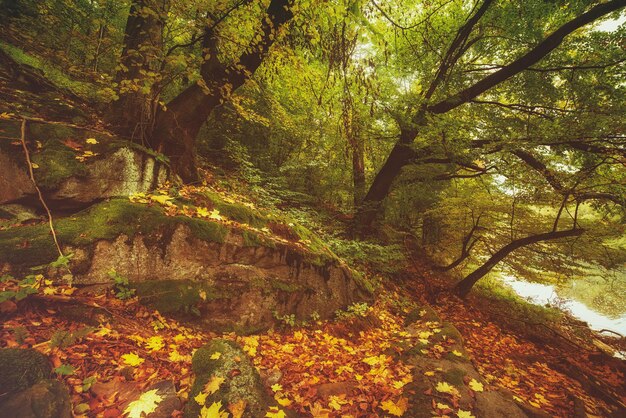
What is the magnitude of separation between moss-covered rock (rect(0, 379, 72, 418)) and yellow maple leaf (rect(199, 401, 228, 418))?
95 centimetres

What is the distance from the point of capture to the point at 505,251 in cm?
855

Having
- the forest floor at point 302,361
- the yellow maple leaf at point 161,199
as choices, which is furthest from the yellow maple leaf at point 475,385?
the yellow maple leaf at point 161,199

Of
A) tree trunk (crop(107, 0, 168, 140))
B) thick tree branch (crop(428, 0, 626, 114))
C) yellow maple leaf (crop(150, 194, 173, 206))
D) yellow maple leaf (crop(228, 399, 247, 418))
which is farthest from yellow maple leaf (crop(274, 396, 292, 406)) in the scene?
thick tree branch (crop(428, 0, 626, 114))

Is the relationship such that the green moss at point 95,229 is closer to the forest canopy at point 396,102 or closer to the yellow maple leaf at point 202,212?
the yellow maple leaf at point 202,212

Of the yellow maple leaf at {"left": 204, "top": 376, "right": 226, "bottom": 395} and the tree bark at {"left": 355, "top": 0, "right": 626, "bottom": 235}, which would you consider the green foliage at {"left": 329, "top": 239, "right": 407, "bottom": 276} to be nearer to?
the tree bark at {"left": 355, "top": 0, "right": 626, "bottom": 235}

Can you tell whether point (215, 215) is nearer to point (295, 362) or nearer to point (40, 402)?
point (295, 362)

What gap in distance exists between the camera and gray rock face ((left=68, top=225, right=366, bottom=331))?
394 centimetres

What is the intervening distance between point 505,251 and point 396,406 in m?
7.09

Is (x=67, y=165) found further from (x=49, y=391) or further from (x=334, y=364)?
(x=334, y=364)

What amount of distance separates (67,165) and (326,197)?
796cm

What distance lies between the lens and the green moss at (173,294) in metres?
3.95

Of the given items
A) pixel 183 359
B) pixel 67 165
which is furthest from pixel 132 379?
pixel 67 165

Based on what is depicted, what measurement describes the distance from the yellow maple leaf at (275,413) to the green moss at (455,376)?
7.19 feet

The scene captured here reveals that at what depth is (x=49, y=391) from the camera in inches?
87.4
